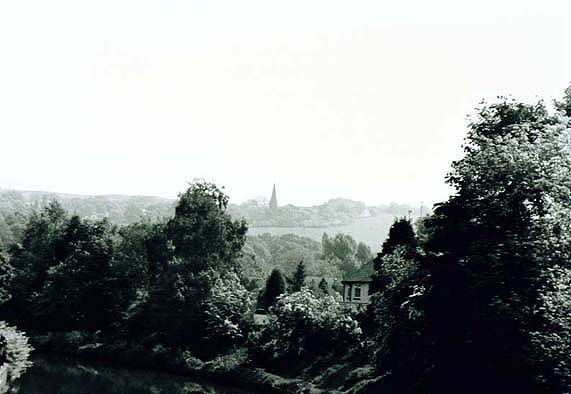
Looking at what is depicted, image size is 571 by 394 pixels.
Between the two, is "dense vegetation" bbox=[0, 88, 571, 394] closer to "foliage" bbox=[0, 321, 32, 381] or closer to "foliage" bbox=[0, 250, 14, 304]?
"foliage" bbox=[0, 250, 14, 304]

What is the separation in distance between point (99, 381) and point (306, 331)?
45.5 feet

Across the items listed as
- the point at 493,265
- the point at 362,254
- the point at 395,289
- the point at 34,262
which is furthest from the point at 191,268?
the point at 362,254

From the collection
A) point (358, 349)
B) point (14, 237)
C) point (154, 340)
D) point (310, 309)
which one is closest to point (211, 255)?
point (154, 340)

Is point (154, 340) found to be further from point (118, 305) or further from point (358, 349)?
point (358, 349)

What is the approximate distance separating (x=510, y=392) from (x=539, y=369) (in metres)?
1.81

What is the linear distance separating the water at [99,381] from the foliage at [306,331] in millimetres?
4798

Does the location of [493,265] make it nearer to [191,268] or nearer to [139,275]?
[191,268]

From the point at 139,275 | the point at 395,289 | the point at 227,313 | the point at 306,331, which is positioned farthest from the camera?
the point at 139,275

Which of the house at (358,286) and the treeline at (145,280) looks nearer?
the treeline at (145,280)

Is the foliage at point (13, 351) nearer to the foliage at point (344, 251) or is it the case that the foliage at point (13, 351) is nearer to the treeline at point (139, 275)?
the treeline at point (139, 275)

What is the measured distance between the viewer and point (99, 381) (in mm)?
42688

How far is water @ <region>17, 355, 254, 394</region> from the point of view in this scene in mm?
38562

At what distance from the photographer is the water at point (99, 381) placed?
1518 inches

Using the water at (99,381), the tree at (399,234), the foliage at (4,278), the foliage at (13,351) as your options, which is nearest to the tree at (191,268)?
the water at (99,381)
